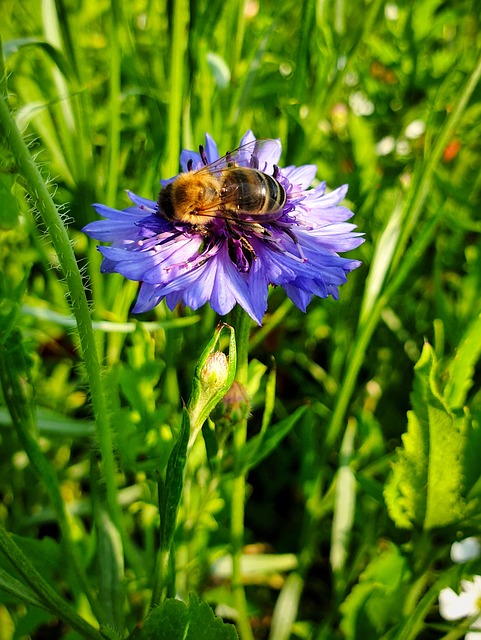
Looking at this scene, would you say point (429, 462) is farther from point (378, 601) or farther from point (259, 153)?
point (259, 153)

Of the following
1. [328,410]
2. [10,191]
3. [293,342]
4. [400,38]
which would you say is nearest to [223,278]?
[10,191]

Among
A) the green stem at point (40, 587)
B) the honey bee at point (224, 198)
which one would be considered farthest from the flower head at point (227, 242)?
the green stem at point (40, 587)

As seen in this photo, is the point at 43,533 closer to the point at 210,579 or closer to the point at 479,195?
the point at 210,579

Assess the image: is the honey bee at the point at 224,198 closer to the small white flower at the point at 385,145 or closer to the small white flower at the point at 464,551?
the small white flower at the point at 464,551

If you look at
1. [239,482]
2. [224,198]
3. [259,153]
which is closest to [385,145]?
[259,153]

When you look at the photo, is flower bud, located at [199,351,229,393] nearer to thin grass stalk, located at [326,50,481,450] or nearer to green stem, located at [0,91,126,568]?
green stem, located at [0,91,126,568]

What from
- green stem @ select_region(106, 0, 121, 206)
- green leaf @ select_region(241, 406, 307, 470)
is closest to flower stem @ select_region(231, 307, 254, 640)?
green leaf @ select_region(241, 406, 307, 470)
